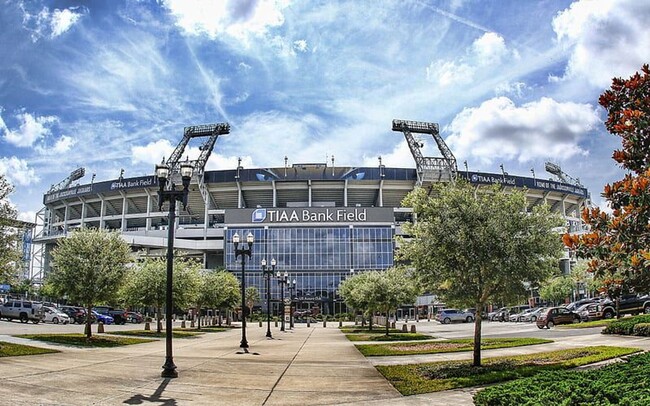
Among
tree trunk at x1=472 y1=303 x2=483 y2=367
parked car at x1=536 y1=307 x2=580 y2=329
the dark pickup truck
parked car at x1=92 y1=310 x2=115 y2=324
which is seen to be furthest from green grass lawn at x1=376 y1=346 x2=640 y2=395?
the dark pickup truck

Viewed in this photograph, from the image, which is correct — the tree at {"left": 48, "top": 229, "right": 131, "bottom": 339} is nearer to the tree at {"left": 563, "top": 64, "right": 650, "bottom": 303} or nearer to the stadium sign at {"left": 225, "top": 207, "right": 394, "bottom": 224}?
the tree at {"left": 563, "top": 64, "right": 650, "bottom": 303}

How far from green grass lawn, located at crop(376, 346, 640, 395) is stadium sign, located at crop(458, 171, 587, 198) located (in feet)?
283

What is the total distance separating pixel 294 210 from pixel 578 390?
94412mm

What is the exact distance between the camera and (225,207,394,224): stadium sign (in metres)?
100

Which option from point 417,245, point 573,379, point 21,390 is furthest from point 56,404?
point 417,245

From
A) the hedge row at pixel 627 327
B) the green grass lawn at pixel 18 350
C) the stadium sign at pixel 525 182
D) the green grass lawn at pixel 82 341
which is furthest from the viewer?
the stadium sign at pixel 525 182

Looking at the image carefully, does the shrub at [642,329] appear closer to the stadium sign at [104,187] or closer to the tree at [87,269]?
the tree at [87,269]

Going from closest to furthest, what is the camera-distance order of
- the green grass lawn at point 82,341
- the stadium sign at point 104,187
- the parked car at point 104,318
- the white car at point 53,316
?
the green grass lawn at point 82,341 < the white car at point 53,316 < the parked car at point 104,318 < the stadium sign at point 104,187

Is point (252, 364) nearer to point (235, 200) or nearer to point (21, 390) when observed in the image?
point (21, 390)

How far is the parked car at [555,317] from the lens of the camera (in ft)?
132

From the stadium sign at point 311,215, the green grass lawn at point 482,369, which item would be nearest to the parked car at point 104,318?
the stadium sign at point 311,215

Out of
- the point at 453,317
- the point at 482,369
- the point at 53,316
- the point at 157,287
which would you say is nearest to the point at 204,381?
the point at 482,369

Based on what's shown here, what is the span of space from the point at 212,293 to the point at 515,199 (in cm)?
4384

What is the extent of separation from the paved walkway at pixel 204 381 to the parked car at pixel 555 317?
19612 millimetres
